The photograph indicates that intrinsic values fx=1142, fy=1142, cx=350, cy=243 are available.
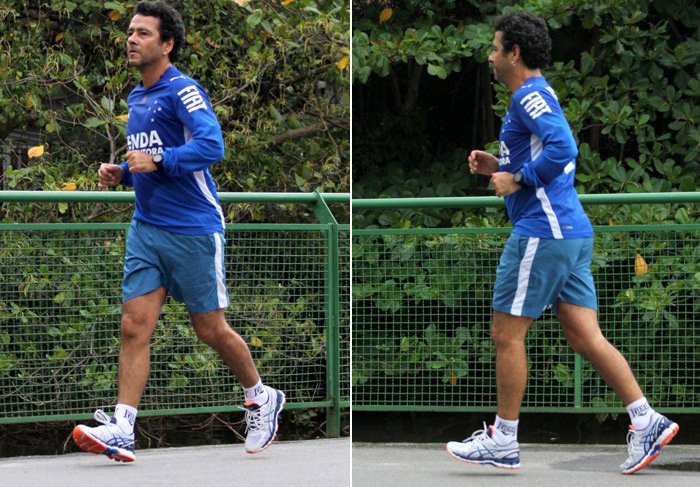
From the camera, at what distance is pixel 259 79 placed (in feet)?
21.0

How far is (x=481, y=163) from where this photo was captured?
3.48m

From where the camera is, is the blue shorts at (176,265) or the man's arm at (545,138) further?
the blue shorts at (176,265)

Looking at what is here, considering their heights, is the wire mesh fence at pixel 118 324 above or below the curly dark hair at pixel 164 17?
below

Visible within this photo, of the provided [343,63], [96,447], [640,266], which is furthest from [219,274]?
[343,63]

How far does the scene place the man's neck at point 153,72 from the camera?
12.3ft

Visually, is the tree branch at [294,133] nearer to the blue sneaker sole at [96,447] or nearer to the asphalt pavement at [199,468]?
the asphalt pavement at [199,468]

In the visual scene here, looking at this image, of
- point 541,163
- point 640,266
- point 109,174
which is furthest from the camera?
point 640,266

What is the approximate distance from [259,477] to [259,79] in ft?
10.6

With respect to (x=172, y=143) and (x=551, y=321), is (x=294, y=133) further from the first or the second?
(x=172, y=143)

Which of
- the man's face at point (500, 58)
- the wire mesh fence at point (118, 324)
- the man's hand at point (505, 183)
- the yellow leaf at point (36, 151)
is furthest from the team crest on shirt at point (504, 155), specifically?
the yellow leaf at point (36, 151)

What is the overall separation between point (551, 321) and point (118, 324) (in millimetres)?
1866

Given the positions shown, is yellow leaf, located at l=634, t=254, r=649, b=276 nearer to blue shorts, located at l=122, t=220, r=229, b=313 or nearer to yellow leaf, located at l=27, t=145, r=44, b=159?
blue shorts, located at l=122, t=220, r=229, b=313

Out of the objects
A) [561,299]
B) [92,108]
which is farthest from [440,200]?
[92,108]

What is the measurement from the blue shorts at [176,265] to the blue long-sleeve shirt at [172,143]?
4 centimetres
